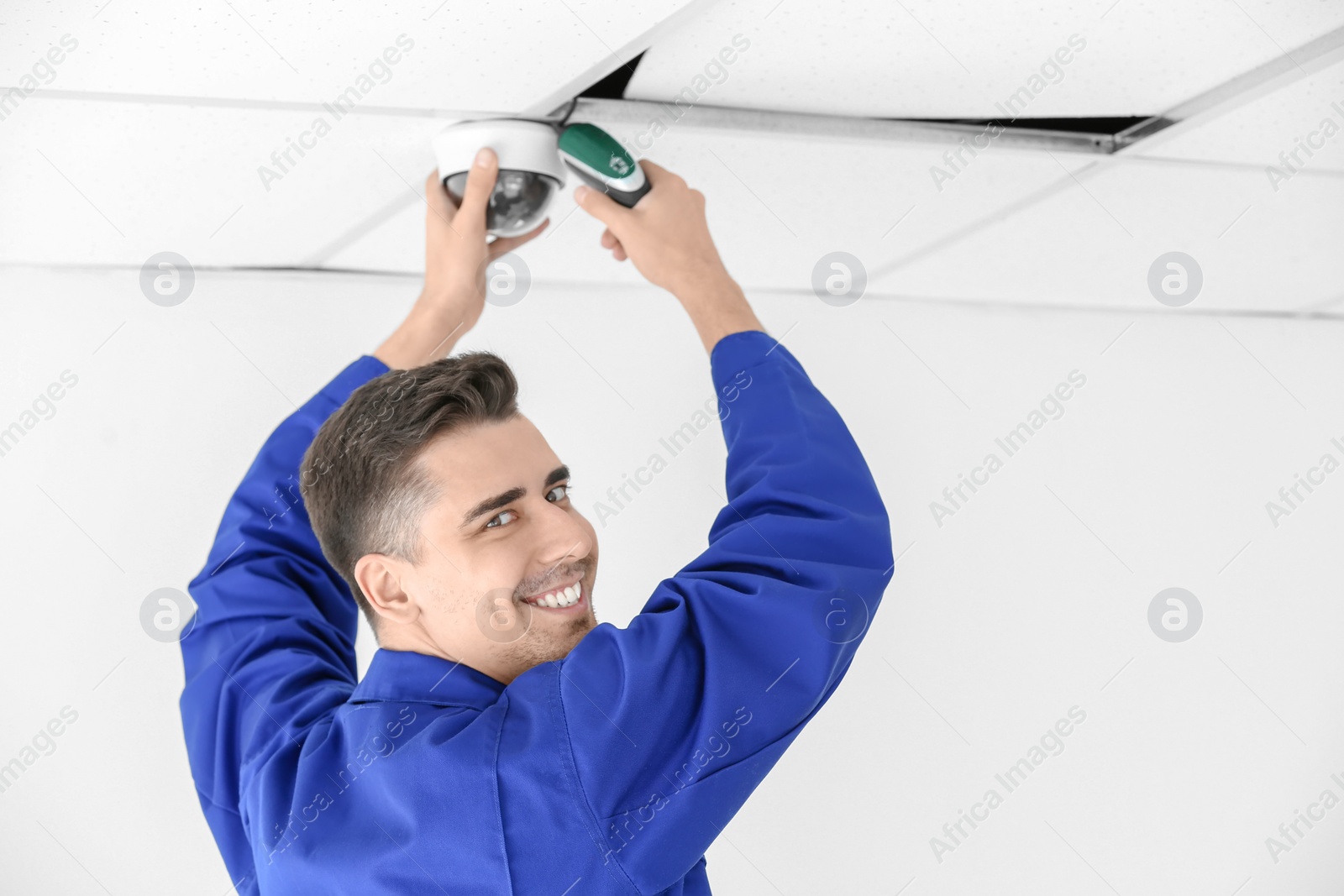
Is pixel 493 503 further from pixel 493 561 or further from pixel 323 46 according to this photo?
pixel 323 46

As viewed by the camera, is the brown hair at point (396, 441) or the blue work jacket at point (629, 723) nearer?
the blue work jacket at point (629, 723)

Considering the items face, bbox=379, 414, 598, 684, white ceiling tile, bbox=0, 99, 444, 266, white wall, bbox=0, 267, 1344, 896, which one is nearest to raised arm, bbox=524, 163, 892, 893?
face, bbox=379, 414, 598, 684

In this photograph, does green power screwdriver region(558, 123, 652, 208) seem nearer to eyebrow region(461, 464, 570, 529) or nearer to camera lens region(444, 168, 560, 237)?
camera lens region(444, 168, 560, 237)

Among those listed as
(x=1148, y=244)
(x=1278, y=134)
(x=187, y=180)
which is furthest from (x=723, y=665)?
(x=1148, y=244)

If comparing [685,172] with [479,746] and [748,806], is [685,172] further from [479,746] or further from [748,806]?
[748,806]

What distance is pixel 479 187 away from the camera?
1044 millimetres

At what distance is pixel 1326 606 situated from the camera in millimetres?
1959

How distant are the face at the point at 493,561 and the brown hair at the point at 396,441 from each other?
0.02 meters

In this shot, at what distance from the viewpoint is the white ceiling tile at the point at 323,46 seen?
78 cm

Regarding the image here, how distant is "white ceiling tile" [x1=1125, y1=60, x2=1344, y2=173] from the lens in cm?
104

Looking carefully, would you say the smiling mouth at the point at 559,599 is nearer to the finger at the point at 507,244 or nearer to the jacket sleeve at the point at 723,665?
the jacket sleeve at the point at 723,665

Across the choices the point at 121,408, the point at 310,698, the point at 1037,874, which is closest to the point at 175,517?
the point at 121,408

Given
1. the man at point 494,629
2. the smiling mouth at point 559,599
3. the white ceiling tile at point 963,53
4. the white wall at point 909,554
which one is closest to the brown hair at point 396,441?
the man at point 494,629

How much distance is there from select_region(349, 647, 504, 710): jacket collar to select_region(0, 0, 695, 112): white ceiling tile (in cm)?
52
